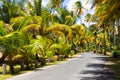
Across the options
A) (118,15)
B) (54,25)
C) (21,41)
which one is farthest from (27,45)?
(54,25)

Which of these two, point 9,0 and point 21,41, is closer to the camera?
point 21,41

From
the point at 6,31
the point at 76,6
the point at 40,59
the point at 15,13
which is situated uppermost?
the point at 76,6

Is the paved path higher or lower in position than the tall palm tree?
lower

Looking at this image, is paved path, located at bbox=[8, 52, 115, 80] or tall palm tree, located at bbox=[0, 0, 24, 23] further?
tall palm tree, located at bbox=[0, 0, 24, 23]

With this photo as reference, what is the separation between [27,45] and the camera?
2558 cm

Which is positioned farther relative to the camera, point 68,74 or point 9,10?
point 9,10

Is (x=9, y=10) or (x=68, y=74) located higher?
(x=9, y=10)

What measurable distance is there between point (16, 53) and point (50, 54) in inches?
448

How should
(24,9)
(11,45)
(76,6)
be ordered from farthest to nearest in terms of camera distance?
1. (76,6)
2. (24,9)
3. (11,45)

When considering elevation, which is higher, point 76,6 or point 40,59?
point 76,6

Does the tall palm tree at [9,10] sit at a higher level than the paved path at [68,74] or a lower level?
higher

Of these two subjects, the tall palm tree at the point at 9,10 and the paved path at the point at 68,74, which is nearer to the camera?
the paved path at the point at 68,74

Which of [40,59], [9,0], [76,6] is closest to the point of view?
[40,59]

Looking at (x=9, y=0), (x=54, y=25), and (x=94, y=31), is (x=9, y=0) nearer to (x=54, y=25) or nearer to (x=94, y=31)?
→ (x=54, y=25)
